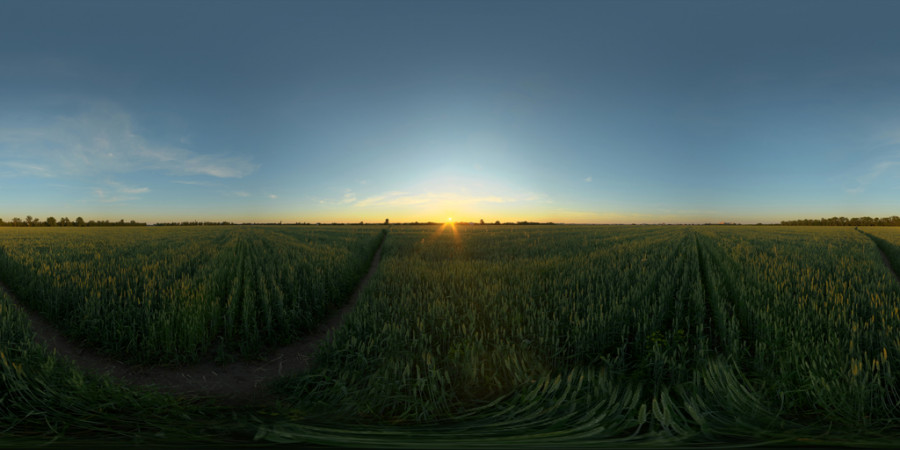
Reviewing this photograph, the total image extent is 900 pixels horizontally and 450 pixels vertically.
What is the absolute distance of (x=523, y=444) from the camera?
237 centimetres

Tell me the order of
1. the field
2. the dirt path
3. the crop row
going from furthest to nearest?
the crop row → the dirt path → the field

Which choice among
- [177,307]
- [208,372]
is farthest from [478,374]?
[177,307]

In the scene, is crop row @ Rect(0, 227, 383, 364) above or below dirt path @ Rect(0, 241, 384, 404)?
above

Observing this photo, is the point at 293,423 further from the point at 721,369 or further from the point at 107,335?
the point at 107,335

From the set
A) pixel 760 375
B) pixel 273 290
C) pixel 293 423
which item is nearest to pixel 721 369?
pixel 760 375

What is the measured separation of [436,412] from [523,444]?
885 millimetres

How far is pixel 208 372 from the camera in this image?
460cm

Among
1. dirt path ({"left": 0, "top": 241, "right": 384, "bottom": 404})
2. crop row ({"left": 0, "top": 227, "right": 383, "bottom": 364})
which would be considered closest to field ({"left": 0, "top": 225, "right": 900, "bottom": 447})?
crop row ({"left": 0, "top": 227, "right": 383, "bottom": 364})

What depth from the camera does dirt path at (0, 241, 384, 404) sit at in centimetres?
399

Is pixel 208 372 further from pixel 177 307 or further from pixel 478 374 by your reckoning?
pixel 478 374

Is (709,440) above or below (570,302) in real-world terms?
below

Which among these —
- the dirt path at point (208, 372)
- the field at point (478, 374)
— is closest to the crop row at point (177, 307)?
the field at point (478, 374)

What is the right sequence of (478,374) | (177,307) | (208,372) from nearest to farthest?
(478,374) < (208,372) < (177,307)

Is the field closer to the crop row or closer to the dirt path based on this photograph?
the crop row
